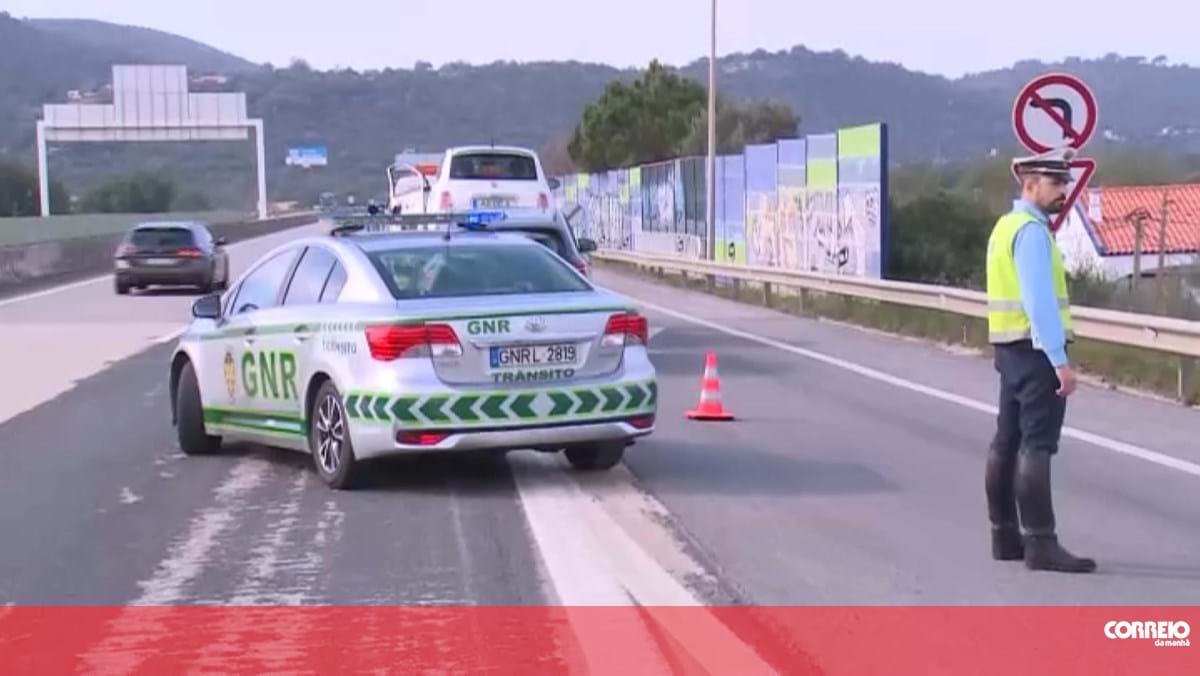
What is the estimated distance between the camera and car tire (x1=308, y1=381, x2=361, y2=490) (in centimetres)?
1031

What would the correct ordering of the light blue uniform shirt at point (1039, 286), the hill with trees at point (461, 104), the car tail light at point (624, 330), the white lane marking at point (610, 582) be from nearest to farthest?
the white lane marking at point (610, 582) → the light blue uniform shirt at point (1039, 286) → the car tail light at point (624, 330) → the hill with trees at point (461, 104)

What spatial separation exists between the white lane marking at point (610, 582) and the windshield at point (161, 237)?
25.6 metres

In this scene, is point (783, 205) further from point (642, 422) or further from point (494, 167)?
point (642, 422)

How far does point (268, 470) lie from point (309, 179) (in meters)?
149

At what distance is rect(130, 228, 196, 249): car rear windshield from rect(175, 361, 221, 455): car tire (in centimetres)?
2340

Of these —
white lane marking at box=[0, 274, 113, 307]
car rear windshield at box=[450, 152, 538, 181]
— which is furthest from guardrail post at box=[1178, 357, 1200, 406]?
white lane marking at box=[0, 274, 113, 307]

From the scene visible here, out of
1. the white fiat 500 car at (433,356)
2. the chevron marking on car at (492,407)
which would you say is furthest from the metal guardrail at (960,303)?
the chevron marking on car at (492,407)

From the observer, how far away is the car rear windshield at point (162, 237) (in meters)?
35.0

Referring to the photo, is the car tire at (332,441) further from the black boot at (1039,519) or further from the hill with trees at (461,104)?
the hill with trees at (461,104)

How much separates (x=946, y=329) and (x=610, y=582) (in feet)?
50.5

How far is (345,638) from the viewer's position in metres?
7.04

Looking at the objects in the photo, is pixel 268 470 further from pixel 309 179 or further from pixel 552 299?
pixel 309 179

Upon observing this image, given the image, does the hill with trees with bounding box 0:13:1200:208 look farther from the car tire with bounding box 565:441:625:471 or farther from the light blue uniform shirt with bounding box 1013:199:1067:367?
the light blue uniform shirt with bounding box 1013:199:1067:367

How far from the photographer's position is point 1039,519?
7.95m
